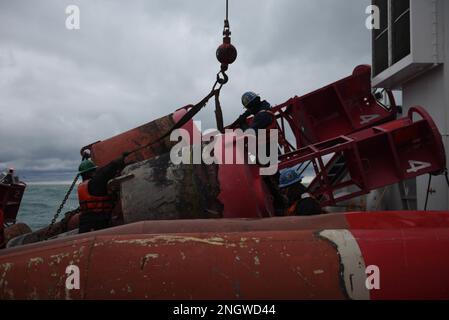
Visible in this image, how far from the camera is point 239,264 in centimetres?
286

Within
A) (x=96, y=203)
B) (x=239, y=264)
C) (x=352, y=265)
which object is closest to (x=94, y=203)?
(x=96, y=203)

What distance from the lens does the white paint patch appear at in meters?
2.74

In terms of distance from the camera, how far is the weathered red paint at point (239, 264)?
276 cm

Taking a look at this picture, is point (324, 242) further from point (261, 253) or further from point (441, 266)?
point (441, 266)

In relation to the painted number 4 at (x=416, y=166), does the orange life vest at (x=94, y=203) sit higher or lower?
lower

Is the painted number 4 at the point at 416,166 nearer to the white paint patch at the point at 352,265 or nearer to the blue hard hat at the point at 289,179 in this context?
the blue hard hat at the point at 289,179

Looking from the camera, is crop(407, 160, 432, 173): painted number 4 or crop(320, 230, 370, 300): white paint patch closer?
crop(320, 230, 370, 300): white paint patch

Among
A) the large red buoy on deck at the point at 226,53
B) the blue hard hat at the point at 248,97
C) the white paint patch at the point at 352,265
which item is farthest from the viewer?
the blue hard hat at the point at 248,97

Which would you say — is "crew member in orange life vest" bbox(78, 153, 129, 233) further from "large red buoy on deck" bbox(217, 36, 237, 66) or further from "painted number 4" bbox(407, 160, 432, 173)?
"painted number 4" bbox(407, 160, 432, 173)

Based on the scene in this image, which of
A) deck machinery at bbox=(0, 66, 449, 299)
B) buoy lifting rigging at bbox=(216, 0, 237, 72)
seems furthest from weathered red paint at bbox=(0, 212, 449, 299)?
buoy lifting rigging at bbox=(216, 0, 237, 72)

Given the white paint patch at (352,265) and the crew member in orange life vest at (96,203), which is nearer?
the white paint patch at (352,265)

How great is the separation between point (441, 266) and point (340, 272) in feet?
2.11

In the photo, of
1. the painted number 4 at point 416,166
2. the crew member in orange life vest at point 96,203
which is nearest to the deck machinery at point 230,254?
the crew member in orange life vest at point 96,203
